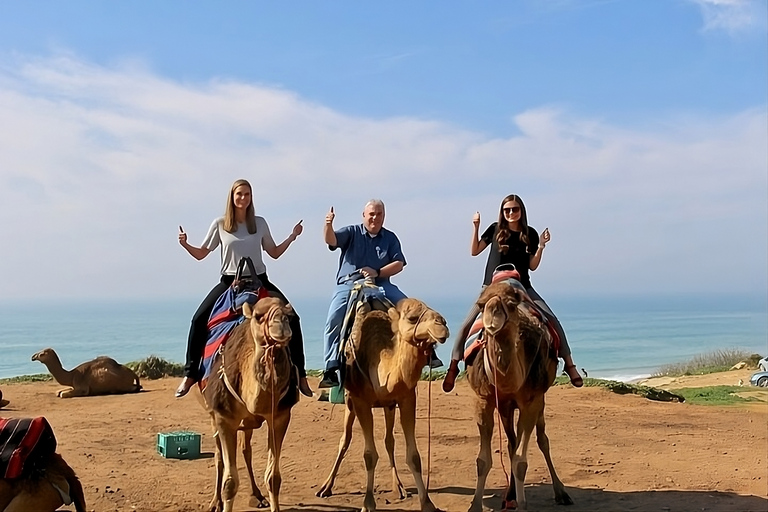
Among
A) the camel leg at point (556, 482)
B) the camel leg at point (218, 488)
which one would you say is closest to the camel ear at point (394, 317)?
the camel leg at point (556, 482)

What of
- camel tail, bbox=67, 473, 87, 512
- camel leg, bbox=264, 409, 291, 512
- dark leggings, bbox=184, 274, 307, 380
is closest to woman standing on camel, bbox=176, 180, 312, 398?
dark leggings, bbox=184, 274, 307, 380

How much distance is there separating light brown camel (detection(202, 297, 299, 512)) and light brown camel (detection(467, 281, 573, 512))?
5.45 ft

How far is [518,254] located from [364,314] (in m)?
1.71

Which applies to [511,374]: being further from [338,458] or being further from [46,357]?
[46,357]

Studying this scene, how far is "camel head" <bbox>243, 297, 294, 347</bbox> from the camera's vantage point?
18.6ft

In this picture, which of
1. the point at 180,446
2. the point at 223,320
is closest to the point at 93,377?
the point at 180,446

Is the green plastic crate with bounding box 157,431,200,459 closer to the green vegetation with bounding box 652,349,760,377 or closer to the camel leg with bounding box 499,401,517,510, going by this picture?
the camel leg with bounding box 499,401,517,510

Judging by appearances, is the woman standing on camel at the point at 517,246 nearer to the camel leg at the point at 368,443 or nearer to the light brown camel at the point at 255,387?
the camel leg at the point at 368,443

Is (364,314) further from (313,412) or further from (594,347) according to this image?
(594,347)

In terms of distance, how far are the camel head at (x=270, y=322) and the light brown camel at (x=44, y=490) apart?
5.78 ft

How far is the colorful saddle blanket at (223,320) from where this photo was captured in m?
7.04

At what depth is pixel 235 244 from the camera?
7.54 m

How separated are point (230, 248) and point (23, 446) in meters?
2.65

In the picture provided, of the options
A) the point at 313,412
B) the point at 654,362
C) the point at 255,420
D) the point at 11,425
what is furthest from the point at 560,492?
the point at 654,362
